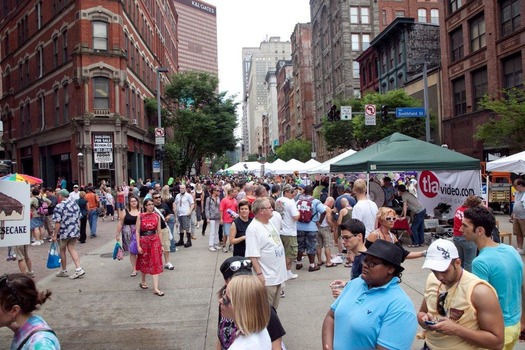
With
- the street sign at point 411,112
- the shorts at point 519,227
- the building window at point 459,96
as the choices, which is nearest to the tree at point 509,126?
the street sign at point 411,112

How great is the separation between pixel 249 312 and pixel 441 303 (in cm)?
148

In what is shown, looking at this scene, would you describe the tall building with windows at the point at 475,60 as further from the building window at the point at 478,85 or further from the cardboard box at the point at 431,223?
the cardboard box at the point at 431,223

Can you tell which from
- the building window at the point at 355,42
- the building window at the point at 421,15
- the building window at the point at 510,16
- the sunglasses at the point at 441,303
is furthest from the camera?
the building window at the point at 355,42

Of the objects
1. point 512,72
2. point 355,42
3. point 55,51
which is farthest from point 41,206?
point 355,42

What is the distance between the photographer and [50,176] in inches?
1308

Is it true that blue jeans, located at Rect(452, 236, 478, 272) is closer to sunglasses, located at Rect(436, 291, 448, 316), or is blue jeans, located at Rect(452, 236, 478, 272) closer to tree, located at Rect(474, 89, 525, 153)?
sunglasses, located at Rect(436, 291, 448, 316)

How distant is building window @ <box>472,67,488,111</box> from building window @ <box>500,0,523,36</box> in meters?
3.06

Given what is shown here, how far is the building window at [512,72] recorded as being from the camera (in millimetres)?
27123

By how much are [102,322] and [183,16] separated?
675 feet

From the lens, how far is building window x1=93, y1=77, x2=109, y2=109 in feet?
94.9

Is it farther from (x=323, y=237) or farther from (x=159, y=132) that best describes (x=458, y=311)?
(x=159, y=132)

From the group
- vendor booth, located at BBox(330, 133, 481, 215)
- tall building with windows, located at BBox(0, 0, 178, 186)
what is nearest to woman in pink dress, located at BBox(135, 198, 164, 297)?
vendor booth, located at BBox(330, 133, 481, 215)

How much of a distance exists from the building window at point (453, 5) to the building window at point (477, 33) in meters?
2.45

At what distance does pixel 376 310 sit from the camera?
8.88 ft
